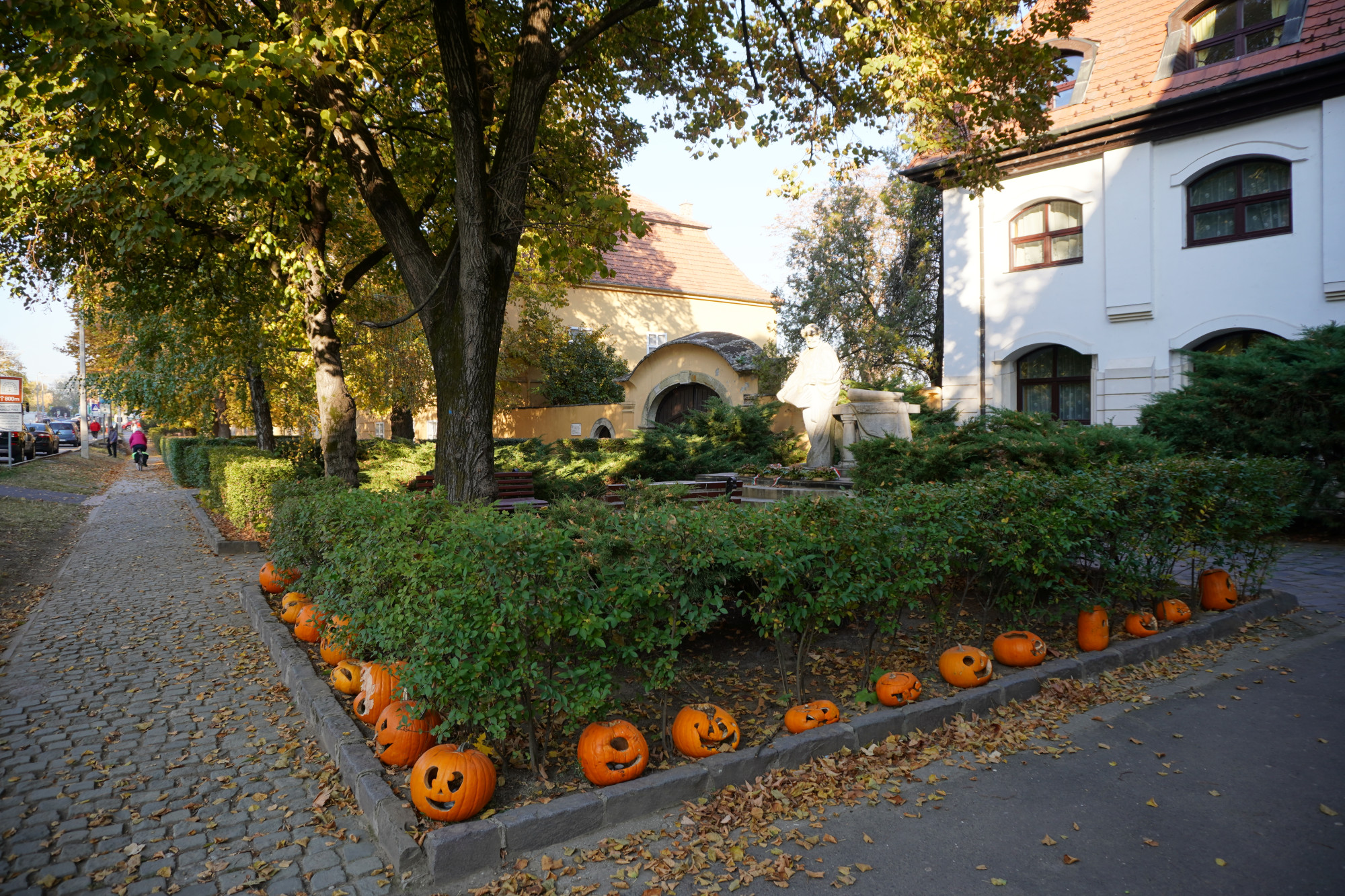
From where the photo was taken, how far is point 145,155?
25.9 feet

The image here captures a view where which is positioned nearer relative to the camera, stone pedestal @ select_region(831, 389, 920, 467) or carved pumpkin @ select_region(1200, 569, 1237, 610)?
carved pumpkin @ select_region(1200, 569, 1237, 610)

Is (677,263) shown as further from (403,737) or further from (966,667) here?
(403,737)

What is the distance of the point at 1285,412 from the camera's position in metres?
10.6

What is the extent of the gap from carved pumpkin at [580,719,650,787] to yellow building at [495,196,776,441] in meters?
17.2

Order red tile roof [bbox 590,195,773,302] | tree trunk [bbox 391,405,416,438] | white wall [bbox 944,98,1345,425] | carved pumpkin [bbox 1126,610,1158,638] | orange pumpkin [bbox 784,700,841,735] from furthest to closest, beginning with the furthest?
red tile roof [bbox 590,195,773,302] → tree trunk [bbox 391,405,416,438] → white wall [bbox 944,98,1345,425] → carved pumpkin [bbox 1126,610,1158,638] → orange pumpkin [bbox 784,700,841,735]

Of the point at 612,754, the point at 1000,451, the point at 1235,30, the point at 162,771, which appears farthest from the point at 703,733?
the point at 1235,30

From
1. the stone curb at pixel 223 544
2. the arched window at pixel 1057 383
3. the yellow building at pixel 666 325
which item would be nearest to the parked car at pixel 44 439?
the yellow building at pixel 666 325

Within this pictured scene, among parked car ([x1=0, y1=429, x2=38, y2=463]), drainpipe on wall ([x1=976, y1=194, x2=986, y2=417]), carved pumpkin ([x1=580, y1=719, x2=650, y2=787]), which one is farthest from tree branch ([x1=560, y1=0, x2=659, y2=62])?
parked car ([x1=0, y1=429, x2=38, y2=463])

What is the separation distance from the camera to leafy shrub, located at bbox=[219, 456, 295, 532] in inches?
424

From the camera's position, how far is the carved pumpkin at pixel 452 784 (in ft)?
11.5

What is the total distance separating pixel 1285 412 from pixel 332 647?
12133mm

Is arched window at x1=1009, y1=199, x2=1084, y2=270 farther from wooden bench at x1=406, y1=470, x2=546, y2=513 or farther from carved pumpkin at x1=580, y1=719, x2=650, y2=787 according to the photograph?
carved pumpkin at x1=580, y1=719, x2=650, y2=787

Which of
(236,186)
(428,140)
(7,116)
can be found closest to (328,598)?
(236,186)

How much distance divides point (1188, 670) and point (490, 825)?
518 cm
